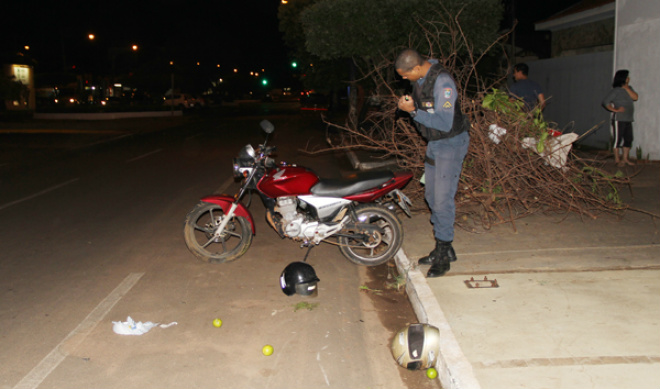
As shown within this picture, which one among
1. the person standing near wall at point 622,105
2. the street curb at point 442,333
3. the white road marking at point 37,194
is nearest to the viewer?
the street curb at point 442,333

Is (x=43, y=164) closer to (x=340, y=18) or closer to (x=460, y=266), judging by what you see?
(x=340, y=18)

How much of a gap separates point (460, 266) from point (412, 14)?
9.25 metres

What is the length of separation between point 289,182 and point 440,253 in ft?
5.57

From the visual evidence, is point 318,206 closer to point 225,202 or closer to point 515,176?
point 225,202

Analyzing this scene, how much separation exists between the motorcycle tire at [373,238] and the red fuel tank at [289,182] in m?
0.61

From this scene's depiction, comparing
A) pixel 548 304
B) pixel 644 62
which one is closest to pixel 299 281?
pixel 548 304

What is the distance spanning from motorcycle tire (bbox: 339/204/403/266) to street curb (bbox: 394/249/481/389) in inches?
10.0

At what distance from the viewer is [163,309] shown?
5176mm

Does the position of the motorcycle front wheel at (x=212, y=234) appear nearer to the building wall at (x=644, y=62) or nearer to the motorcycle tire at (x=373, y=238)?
the motorcycle tire at (x=373, y=238)

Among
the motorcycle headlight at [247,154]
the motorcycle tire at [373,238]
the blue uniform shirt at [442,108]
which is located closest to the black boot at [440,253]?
the motorcycle tire at [373,238]

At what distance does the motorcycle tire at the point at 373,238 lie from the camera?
20.2ft

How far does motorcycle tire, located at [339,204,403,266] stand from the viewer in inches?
242

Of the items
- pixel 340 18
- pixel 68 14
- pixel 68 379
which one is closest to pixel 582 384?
pixel 68 379

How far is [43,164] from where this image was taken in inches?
586
